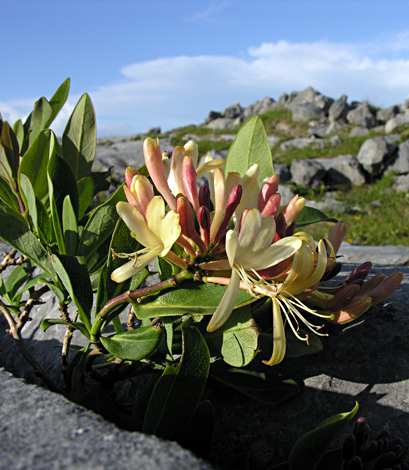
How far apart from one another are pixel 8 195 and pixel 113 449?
0.86m

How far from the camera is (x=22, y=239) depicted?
2.94 feet

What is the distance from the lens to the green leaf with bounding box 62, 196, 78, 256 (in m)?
0.98

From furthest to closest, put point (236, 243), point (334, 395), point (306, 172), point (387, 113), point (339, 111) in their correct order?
point (339, 111) < point (387, 113) < point (306, 172) < point (334, 395) < point (236, 243)

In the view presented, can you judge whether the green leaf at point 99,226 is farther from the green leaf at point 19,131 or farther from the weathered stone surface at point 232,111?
the weathered stone surface at point 232,111

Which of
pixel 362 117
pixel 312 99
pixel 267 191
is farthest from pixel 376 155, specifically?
pixel 267 191

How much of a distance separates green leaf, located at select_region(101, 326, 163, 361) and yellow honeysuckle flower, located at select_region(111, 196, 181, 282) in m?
0.14

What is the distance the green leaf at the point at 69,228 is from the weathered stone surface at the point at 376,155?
31.2 ft

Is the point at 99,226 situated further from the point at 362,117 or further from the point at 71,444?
the point at 362,117

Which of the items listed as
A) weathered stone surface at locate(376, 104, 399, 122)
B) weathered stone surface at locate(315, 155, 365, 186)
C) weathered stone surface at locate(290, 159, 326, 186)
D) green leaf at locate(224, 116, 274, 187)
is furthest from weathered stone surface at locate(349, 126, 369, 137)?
green leaf at locate(224, 116, 274, 187)

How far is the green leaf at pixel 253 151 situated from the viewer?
1035 mm

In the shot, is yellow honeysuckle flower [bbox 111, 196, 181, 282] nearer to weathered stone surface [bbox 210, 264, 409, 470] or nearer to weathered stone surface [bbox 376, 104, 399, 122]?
weathered stone surface [bbox 210, 264, 409, 470]

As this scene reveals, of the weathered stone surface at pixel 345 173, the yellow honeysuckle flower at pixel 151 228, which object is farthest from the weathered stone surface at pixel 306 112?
the yellow honeysuckle flower at pixel 151 228

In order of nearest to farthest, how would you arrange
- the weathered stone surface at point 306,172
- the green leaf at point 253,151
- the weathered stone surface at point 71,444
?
1. the weathered stone surface at point 71,444
2. the green leaf at point 253,151
3. the weathered stone surface at point 306,172

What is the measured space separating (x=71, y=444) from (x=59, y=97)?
113cm
